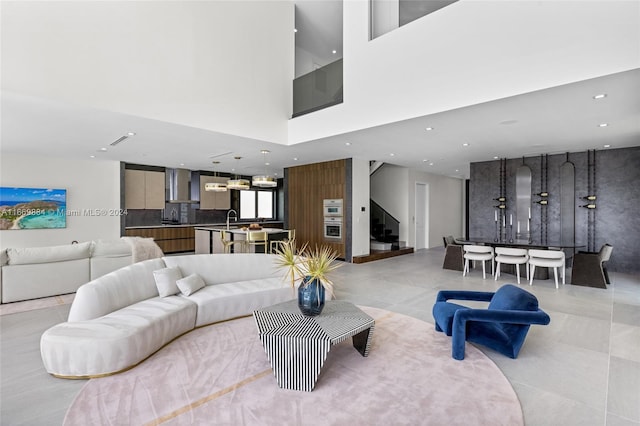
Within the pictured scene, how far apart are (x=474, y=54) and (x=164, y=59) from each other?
453cm

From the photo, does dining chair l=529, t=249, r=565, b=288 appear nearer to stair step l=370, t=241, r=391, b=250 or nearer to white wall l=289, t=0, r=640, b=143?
white wall l=289, t=0, r=640, b=143

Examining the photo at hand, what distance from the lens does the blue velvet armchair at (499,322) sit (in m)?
2.88

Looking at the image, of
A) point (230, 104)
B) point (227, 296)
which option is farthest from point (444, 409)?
point (230, 104)

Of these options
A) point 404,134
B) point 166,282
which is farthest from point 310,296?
point 404,134

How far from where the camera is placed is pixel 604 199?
7375 mm

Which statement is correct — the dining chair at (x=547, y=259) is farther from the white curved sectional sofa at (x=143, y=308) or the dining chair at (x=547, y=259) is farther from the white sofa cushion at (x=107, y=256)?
the white sofa cushion at (x=107, y=256)

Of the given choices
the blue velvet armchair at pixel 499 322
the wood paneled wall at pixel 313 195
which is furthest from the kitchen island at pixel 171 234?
the blue velvet armchair at pixel 499 322

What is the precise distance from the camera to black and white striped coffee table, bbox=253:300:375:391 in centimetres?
246

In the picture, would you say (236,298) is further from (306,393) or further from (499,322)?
(499,322)

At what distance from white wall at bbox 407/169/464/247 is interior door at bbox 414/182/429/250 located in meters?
0.18

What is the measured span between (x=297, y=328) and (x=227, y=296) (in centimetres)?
153

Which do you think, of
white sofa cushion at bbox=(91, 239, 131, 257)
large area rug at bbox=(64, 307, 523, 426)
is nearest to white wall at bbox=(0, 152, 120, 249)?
white sofa cushion at bbox=(91, 239, 131, 257)

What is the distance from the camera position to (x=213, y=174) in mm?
11562

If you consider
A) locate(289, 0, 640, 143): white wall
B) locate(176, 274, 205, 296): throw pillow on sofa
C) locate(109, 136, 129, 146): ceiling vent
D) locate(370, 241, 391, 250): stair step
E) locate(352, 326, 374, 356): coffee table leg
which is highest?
locate(289, 0, 640, 143): white wall
